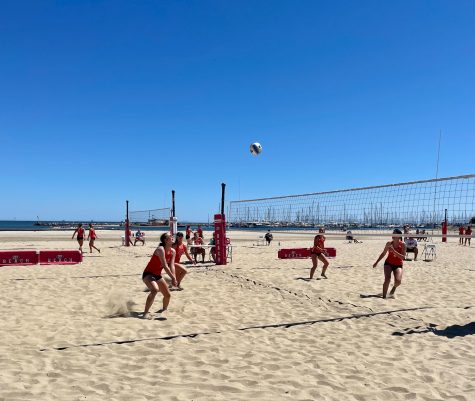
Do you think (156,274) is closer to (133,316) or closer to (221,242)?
(133,316)

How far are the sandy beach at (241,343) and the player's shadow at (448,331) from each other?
0.05 feet

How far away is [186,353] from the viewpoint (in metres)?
4.43

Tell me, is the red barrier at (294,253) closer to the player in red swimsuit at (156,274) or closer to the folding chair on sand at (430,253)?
the folding chair on sand at (430,253)

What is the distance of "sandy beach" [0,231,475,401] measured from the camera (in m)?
3.54

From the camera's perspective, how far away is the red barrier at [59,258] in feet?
40.1

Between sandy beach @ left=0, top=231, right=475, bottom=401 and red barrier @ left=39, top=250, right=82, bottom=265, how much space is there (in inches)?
136

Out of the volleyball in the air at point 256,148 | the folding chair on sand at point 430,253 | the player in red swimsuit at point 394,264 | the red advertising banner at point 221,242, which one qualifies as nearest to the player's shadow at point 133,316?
the player in red swimsuit at point 394,264

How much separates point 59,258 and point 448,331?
10.5 m

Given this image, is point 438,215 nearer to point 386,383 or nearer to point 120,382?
point 386,383

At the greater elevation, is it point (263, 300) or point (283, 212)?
point (283, 212)

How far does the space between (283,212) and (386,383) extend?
1004 centimetres

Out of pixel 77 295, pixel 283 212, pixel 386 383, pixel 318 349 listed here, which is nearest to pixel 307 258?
pixel 283 212

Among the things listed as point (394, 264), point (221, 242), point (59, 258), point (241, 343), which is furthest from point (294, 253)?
point (241, 343)

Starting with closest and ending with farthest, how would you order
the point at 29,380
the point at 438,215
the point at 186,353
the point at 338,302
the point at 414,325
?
the point at 29,380 → the point at 186,353 → the point at 414,325 → the point at 338,302 → the point at 438,215
